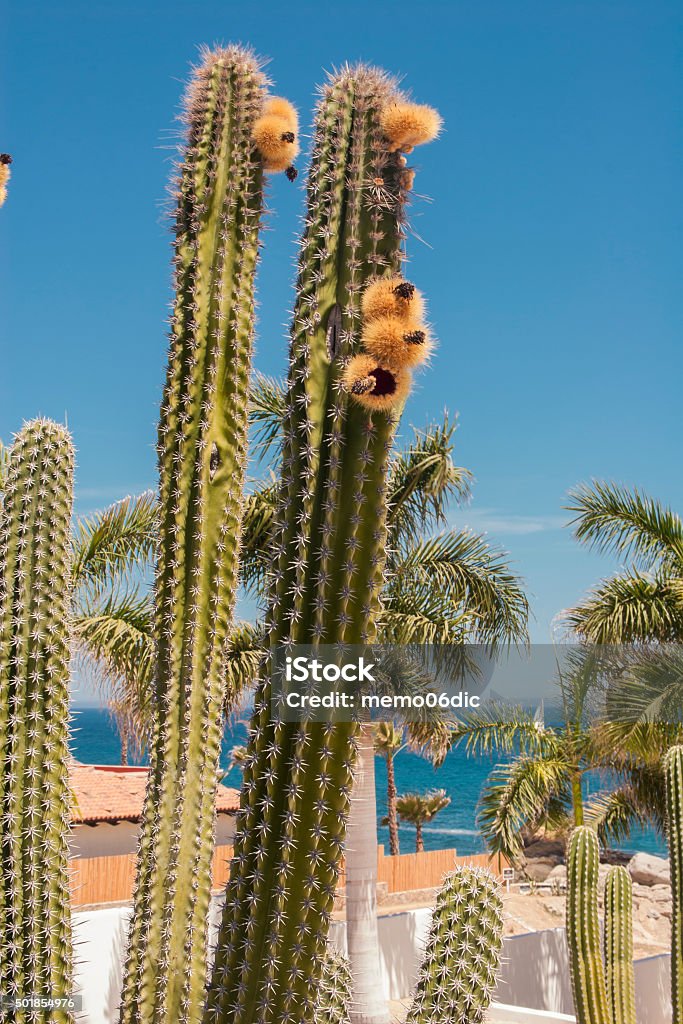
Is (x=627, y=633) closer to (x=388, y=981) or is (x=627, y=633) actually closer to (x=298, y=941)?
(x=388, y=981)

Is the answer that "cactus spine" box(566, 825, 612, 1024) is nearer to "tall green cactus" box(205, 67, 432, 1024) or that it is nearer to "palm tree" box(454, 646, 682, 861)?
"palm tree" box(454, 646, 682, 861)

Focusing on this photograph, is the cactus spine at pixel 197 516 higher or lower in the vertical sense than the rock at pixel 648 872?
higher

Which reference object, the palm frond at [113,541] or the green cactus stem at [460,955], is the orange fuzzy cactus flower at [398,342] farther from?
the palm frond at [113,541]

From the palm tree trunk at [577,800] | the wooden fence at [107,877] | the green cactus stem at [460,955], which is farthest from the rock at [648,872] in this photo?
the green cactus stem at [460,955]

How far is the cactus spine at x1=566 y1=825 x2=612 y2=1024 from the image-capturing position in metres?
8.38

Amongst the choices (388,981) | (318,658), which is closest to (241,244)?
(318,658)

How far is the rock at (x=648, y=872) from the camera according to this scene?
86.4ft

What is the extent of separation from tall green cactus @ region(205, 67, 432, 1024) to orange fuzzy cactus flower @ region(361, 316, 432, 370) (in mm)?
133

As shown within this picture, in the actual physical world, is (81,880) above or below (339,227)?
below

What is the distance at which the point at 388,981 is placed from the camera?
10578 millimetres

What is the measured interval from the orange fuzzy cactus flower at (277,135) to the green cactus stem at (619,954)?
7576 millimetres

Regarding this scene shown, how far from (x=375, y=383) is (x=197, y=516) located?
1015 millimetres

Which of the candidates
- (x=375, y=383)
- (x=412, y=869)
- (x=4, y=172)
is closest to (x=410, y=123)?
(x=375, y=383)

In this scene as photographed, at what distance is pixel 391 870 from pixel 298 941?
1699cm
